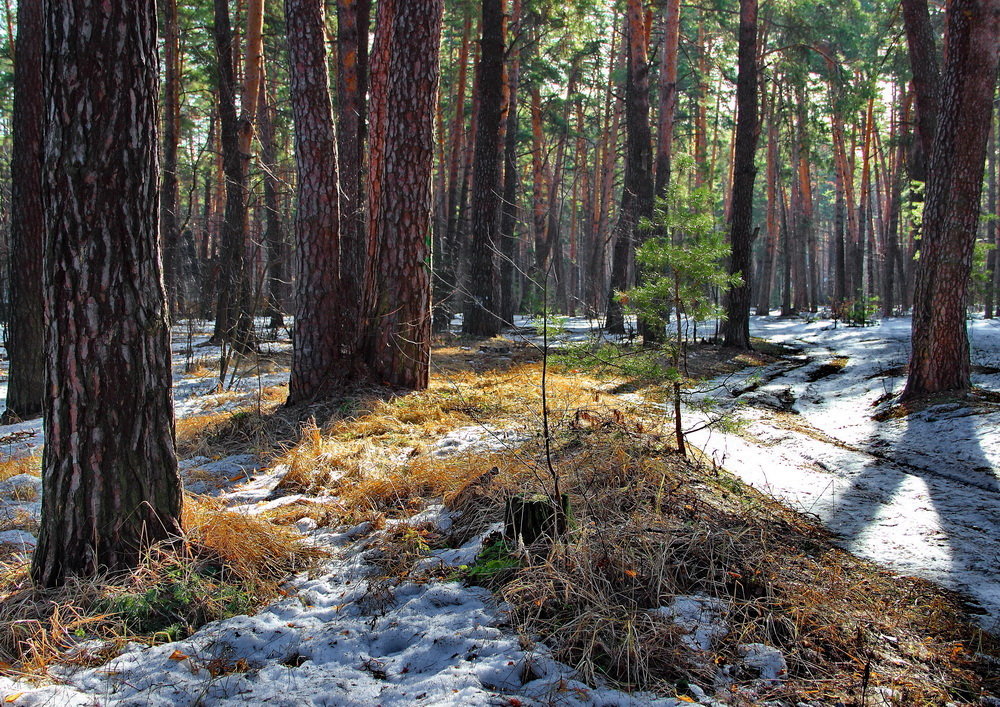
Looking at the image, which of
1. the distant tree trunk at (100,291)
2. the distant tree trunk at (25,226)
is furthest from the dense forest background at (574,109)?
the distant tree trunk at (100,291)

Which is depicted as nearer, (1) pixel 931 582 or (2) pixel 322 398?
(1) pixel 931 582

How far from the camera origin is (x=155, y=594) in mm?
2617

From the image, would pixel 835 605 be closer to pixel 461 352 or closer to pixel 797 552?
pixel 797 552

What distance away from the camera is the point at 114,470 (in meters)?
2.74

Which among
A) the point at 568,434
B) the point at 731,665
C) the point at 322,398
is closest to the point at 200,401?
the point at 322,398

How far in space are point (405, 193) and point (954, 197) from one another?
5.56 m

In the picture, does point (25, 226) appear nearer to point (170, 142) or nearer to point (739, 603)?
point (170, 142)

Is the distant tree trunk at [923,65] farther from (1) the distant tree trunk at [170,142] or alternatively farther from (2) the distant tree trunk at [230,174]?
(1) the distant tree trunk at [170,142]

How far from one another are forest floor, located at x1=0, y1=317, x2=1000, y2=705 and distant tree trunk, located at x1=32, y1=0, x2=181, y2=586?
335 millimetres

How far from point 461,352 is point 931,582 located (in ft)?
25.4

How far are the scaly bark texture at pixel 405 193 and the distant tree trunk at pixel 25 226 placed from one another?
3.90m

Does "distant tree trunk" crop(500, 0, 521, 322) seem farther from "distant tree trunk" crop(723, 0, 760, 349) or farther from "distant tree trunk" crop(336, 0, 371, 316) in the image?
"distant tree trunk" crop(723, 0, 760, 349)

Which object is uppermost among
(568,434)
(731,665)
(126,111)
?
(126,111)

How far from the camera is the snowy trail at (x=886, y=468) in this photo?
124 inches
